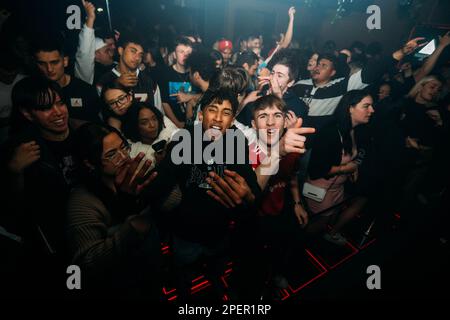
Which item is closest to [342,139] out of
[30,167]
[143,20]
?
[30,167]

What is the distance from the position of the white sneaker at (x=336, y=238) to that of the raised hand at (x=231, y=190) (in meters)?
1.82

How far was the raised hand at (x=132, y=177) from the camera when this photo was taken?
Result: 1.71 m

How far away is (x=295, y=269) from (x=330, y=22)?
33.3 ft

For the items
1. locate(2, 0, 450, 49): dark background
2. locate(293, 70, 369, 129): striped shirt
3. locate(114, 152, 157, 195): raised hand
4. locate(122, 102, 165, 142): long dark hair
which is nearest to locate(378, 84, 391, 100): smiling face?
locate(293, 70, 369, 129): striped shirt

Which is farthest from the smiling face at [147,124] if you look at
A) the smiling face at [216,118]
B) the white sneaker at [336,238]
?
the white sneaker at [336,238]

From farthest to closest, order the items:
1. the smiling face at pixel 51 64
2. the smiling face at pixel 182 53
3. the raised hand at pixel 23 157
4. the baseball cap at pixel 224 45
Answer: the baseball cap at pixel 224 45 < the smiling face at pixel 182 53 < the smiling face at pixel 51 64 < the raised hand at pixel 23 157

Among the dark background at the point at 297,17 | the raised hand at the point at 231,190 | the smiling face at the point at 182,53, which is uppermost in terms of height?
the dark background at the point at 297,17

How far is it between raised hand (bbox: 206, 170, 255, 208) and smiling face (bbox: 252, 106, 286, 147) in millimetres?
572

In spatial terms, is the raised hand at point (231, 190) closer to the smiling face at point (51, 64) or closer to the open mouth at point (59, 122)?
the open mouth at point (59, 122)

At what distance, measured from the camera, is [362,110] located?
2.69m

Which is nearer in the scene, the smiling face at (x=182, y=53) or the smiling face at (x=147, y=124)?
the smiling face at (x=147, y=124)

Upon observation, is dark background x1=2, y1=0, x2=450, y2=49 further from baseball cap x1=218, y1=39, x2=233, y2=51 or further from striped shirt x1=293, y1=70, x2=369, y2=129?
striped shirt x1=293, y1=70, x2=369, y2=129

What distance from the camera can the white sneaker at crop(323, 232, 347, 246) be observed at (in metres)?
3.08

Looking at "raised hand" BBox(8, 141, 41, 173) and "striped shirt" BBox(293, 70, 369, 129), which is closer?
"raised hand" BBox(8, 141, 41, 173)
